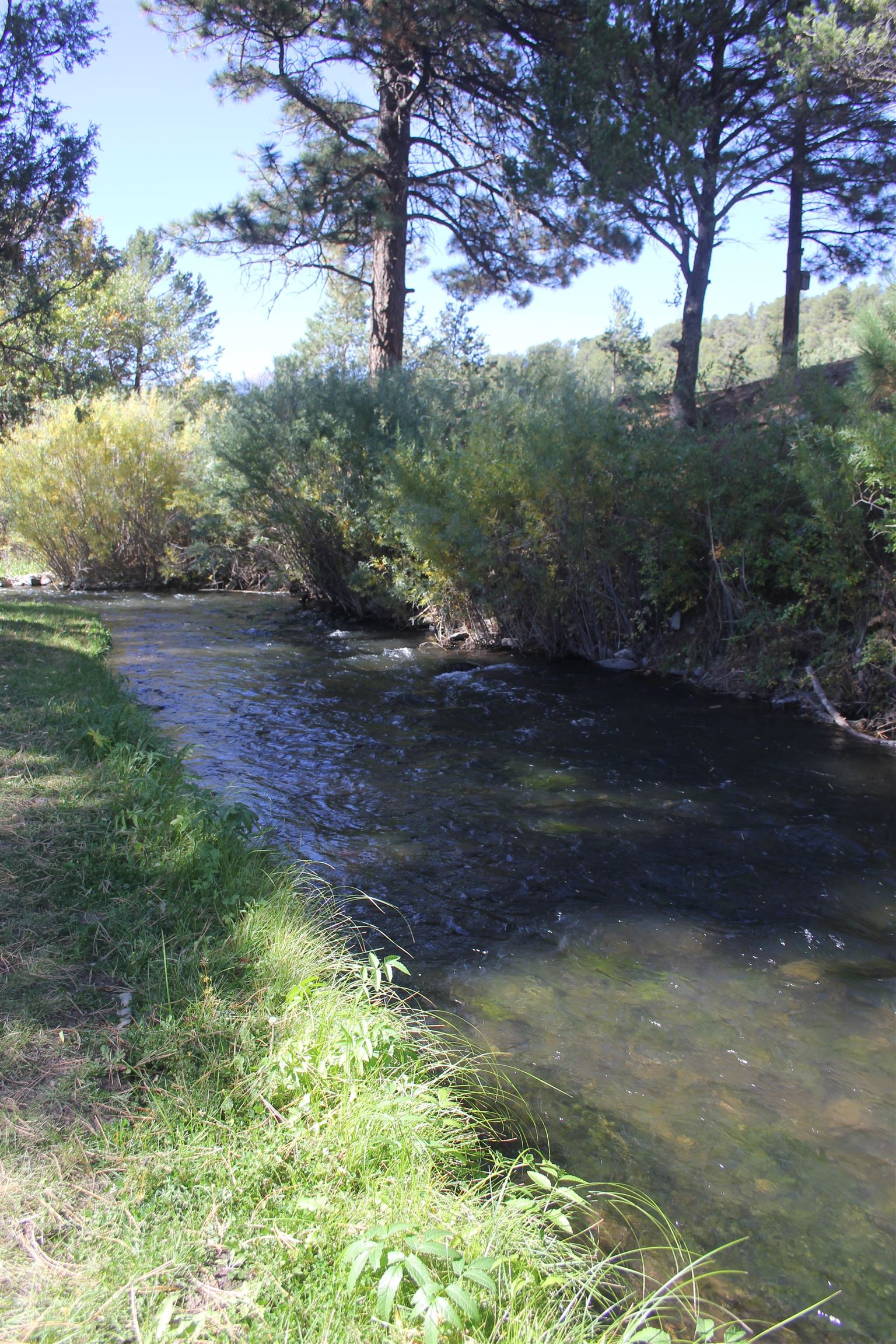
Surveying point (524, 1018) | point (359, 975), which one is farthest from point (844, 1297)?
point (359, 975)

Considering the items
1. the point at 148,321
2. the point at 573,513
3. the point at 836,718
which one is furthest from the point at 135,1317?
the point at 148,321

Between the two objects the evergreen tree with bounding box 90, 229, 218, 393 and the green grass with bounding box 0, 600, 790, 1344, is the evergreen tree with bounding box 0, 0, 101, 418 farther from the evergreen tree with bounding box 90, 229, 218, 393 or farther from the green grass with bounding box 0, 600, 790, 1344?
the evergreen tree with bounding box 90, 229, 218, 393

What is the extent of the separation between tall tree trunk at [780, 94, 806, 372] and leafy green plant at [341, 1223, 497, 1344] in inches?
552

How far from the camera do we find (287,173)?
53.2 feet

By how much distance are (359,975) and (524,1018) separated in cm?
79

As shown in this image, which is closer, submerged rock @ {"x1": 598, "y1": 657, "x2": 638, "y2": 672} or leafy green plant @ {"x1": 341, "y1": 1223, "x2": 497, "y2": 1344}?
leafy green plant @ {"x1": 341, "y1": 1223, "x2": 497, "y2": 1344}

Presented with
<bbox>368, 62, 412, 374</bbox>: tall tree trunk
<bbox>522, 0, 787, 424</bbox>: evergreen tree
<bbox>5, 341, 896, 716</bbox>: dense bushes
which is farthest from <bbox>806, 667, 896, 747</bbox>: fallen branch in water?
<bbox>368, 62, 412, 374</bbox>: tall tree trunk

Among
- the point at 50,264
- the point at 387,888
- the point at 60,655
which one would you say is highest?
the point at 50,264

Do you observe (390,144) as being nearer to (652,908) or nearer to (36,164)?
(36,164)

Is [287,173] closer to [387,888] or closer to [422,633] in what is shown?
[422,633]

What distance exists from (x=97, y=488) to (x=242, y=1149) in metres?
20.5

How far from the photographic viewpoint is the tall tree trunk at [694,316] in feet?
48.0

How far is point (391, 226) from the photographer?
15.9 m

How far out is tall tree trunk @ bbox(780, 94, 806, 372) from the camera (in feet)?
47.0
